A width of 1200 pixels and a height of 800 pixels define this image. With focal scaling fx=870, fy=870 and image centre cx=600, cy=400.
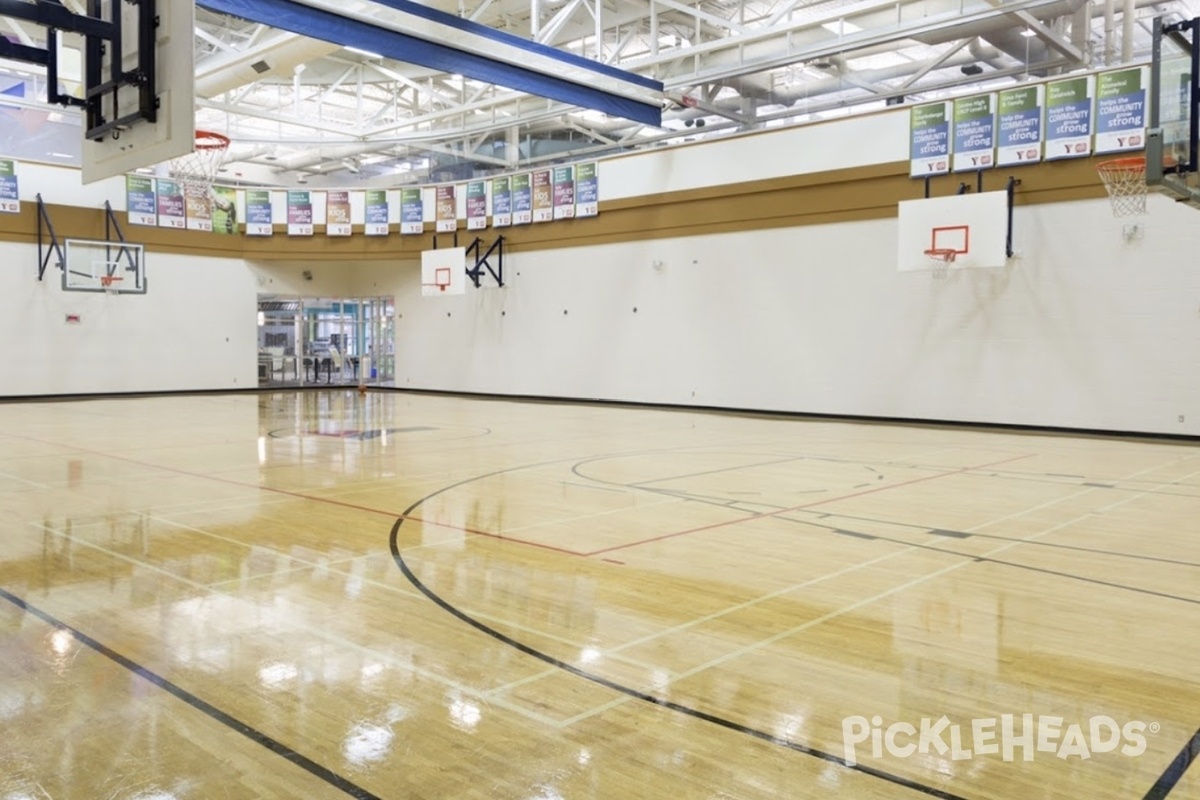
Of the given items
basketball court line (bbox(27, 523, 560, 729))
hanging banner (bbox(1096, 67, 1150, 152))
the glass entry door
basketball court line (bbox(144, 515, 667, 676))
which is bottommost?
basketball court line (bbox(27, 523, 560, 729))

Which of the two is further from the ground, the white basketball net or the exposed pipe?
the exposed pipe

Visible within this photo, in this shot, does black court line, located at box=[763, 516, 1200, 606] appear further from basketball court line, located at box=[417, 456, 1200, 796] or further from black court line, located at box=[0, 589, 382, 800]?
black court line, located at box=[0, 589, 382, 800]

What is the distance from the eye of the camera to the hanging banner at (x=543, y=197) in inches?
765

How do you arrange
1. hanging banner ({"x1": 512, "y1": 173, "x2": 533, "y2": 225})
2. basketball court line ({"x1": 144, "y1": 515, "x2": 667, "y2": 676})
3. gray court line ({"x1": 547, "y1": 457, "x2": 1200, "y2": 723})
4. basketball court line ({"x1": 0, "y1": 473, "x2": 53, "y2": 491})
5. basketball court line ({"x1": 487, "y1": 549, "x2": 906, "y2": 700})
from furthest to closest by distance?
hanging banner ({"x1": 512, "y1": 173, "x2": 533, "y2": 225}) < basketball court line ({"x1": 0, "y1": 473, "x2": 53, "y2": 491}) < basketball court line ({"x1": 144, "y1": 515, "x2": 667, "y2": 676}) < gray court line ({"x1": 547, "y1": 457, "x2": 1200, "y2": 723}) < basketball court line ({"x1": 487, "y1": 549, "x2": 906, "y2": 700})

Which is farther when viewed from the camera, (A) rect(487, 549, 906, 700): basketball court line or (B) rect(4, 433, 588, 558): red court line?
(B) rect(4, 433, 588, 558): red court line

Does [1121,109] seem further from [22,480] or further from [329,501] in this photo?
[22,480]

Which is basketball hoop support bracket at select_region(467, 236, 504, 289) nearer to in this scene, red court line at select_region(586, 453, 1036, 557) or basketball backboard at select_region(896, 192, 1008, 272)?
basketball backboard at select_region(896, 192, 1008, 272)

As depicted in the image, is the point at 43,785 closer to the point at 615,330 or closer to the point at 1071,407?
the point at 1071,407

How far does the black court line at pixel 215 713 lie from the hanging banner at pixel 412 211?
18.5 m

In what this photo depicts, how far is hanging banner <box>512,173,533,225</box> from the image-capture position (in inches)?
779

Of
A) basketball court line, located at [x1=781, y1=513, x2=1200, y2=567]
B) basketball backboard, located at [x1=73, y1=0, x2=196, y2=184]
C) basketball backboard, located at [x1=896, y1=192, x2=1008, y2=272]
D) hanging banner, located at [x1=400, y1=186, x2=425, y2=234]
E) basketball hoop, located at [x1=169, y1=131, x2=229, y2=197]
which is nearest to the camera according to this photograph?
basketball court line, located at [x1=781, y1=513, x2=1200, y2=567]

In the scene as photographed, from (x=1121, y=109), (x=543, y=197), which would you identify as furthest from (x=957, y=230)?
(x=543, y=197)

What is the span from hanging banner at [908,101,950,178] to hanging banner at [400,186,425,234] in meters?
12.1

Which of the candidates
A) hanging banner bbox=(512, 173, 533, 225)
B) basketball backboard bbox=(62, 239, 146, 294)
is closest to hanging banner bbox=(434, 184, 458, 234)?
hanging banner bbox=(512, 173, 533, 225)
